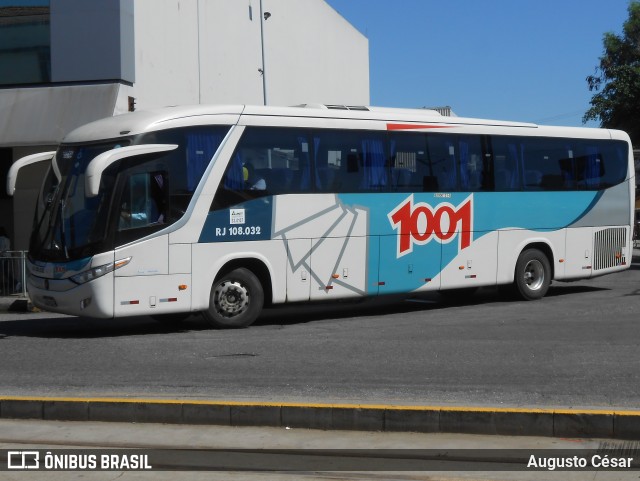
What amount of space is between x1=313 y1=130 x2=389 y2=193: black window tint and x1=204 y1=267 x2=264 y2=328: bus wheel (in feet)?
6.49

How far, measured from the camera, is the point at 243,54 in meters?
34.4

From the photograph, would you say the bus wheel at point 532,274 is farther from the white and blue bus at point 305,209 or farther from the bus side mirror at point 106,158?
the bus side mirror at point 106,158

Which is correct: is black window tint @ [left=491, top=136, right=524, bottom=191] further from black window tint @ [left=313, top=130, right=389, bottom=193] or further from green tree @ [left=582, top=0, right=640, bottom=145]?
green tree @ [left=582, top=0, right=640, bottom=145]

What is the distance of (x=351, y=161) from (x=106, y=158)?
452 centimetres

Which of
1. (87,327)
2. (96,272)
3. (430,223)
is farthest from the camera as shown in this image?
(430,223)

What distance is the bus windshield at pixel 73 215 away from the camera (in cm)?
1426

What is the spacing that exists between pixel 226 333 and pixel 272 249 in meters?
1.66

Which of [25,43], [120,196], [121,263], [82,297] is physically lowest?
[82,297]

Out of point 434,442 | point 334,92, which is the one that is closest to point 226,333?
point 434,442

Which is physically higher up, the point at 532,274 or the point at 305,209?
the point at 305,209

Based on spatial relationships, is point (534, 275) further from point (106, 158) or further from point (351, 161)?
point (106, 158)

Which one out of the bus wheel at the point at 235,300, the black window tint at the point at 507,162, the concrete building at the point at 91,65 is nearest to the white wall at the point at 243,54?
the concrete building at the point at 91,65

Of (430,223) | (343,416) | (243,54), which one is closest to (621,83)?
(243,54)

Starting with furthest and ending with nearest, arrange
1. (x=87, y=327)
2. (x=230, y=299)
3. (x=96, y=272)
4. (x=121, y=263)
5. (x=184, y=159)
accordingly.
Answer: (x=87, y=327) < (x=230, y=299) < (x=184, y=159) < (x=121, y=263) < (x=96, y=272)
